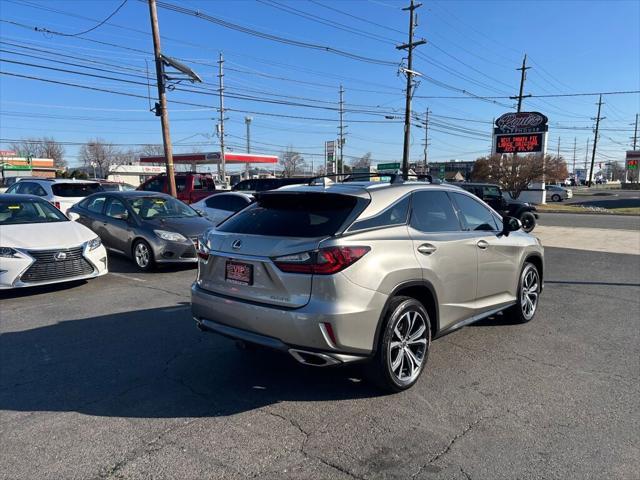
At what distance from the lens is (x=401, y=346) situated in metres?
3.76

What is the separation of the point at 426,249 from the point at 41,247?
214 inches

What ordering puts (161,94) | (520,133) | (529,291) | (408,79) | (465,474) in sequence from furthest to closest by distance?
1. (520,133)
2. (408,79)
3. (161,94)
4. (529,291)
5. (465,474)

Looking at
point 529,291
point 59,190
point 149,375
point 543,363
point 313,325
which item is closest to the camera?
point 313,325

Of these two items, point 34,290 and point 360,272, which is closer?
point 360,272

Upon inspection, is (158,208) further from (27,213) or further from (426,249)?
(426,249)

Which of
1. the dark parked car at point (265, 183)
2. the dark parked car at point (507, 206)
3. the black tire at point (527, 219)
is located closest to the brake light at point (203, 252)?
the dark parked car at point (507, 206)

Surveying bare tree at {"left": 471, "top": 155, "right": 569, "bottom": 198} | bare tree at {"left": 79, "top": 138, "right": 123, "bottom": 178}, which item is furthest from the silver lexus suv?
bare tree at {"left": 79, "top": 138, "right": 123, "bottom": 178}

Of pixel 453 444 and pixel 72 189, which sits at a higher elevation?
pixel 72 189

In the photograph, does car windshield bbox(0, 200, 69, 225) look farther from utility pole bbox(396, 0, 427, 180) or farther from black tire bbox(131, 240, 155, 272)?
utility pole bbox(396, 0, 427, 180)

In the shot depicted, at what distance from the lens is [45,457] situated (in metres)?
2.87

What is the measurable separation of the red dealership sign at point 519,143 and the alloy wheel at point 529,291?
33309 mm

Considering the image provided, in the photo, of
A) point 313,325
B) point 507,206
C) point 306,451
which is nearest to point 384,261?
point 313,325

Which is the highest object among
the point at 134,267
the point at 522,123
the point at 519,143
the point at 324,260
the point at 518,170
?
the point at 522,123

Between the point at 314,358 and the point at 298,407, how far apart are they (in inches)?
19.0
